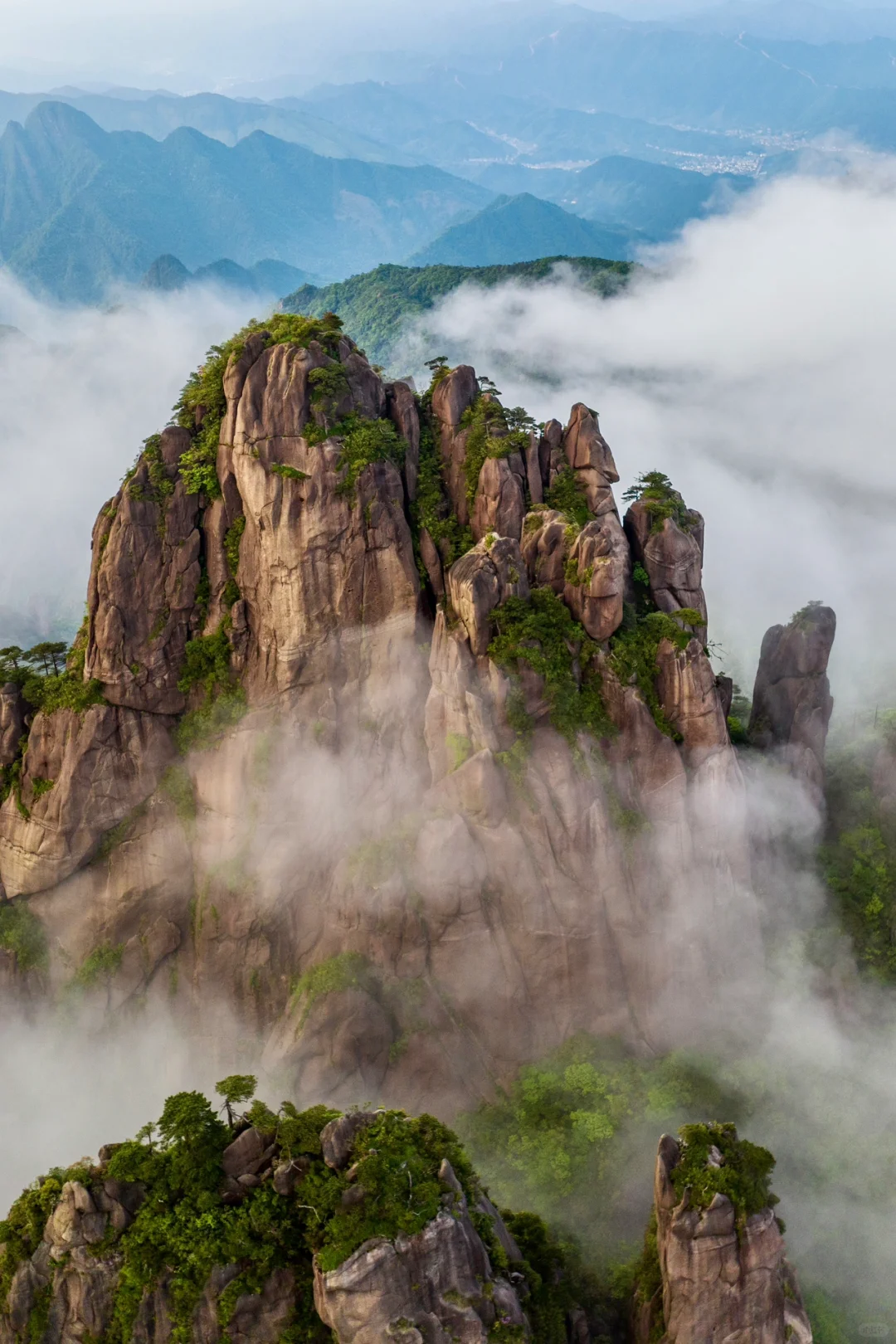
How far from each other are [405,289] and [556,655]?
127862 millimetres

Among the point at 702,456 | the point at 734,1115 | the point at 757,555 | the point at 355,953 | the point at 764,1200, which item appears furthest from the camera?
the point at 702,456

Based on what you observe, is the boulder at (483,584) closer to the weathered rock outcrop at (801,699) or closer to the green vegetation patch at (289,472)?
the green vegetation patch at (289,472)

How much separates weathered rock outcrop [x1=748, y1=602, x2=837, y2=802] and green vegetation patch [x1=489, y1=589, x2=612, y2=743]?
1213 cm

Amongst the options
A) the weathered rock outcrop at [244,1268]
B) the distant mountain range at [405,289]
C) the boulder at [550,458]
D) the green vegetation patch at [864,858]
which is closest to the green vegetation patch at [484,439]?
the boulder at [550,458]

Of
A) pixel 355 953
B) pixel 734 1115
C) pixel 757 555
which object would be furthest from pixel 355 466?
pixel 757 555

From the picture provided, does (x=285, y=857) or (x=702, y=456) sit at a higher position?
(x=702, y=456)

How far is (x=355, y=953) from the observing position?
143ft

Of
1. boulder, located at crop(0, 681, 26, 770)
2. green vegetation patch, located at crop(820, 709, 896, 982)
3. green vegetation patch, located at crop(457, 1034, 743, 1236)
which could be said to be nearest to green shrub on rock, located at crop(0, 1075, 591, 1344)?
green vegetation patch, located at crop(457, 1034, 743, 1236)

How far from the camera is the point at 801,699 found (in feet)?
165

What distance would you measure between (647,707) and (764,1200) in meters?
19.1

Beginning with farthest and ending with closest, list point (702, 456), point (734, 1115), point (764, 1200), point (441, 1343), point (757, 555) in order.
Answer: point (702, 456), point (757, 555), point (734, 1115), point (764, 1200), point (441, 1343)

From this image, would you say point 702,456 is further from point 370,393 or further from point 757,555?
point 370,393

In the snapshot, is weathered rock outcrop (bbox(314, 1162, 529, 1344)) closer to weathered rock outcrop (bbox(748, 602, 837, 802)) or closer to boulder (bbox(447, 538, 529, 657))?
boulder (bbox(447, 538, 529, 657))

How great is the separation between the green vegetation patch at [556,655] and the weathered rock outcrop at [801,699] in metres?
12.1
